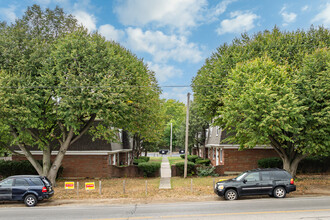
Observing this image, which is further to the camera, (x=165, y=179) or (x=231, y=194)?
(x=165, y=179)

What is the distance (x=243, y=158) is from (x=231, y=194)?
13671mm

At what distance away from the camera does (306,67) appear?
1742 centimetres

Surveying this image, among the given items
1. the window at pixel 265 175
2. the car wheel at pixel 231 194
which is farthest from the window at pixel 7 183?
the window at pixel 265 175

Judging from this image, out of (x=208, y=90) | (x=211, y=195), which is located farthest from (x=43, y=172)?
(x=208, y=90)

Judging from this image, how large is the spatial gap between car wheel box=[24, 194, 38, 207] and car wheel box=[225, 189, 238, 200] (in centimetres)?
1073

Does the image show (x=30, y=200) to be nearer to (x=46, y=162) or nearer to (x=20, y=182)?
(x=20, y=182)

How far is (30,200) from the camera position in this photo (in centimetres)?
1455

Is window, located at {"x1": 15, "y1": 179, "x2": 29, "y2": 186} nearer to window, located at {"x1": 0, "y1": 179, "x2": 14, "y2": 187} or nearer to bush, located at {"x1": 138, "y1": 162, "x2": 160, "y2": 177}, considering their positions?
window, located at {"x1": 0, "y1": 179, "x2": 14, "y2": 187}

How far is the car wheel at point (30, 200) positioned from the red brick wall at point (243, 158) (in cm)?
1868

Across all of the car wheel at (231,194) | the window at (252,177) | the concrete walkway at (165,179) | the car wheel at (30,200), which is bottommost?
the concrete walkway at (165,179)

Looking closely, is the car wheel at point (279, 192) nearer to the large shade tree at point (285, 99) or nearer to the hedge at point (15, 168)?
the large shade tree at point (285, 99)

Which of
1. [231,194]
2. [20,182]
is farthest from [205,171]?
[20,182]

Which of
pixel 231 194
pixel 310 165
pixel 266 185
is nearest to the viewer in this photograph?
pixel 266 185

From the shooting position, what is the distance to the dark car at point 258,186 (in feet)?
48.0
